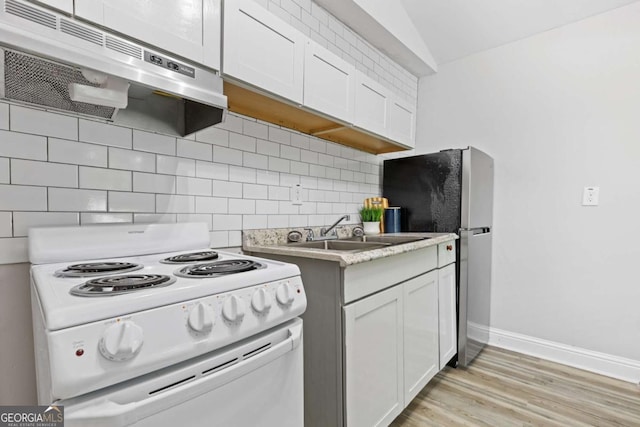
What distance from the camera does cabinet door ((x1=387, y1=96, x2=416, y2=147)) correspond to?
2266 mm

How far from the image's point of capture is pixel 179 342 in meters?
0.72

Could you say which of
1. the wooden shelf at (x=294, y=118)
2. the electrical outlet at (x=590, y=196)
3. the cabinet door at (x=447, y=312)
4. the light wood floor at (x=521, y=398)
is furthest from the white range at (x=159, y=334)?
the electrical outlet at (x=590, y=196)

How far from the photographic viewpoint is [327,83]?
1708mm

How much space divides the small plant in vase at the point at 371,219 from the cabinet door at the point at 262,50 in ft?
3.65

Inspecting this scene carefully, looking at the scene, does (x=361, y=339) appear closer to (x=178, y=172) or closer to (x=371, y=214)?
(x=178, y=172)

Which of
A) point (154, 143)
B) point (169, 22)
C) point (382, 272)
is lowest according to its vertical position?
point (382, 272)

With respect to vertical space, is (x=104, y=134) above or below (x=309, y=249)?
above

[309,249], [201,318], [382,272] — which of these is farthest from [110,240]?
[382,272]

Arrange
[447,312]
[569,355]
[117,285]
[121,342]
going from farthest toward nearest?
[569,355] < [447,312] < [117,285] < [121,342]

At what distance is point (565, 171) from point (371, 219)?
1.45m

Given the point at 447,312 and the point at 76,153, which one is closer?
the point at 76,153

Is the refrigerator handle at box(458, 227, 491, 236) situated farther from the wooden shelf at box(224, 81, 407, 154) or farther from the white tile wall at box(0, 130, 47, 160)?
the white tile wall at box(0, 130, 47, 160)

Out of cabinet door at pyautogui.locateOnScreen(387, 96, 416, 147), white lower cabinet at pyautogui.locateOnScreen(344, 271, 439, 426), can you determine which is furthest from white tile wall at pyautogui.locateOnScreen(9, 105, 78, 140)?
cabinet door at pyautogui.locateOnScreen(387, 96, 416, 147)

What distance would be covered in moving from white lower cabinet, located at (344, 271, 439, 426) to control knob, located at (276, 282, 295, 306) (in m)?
0.31
